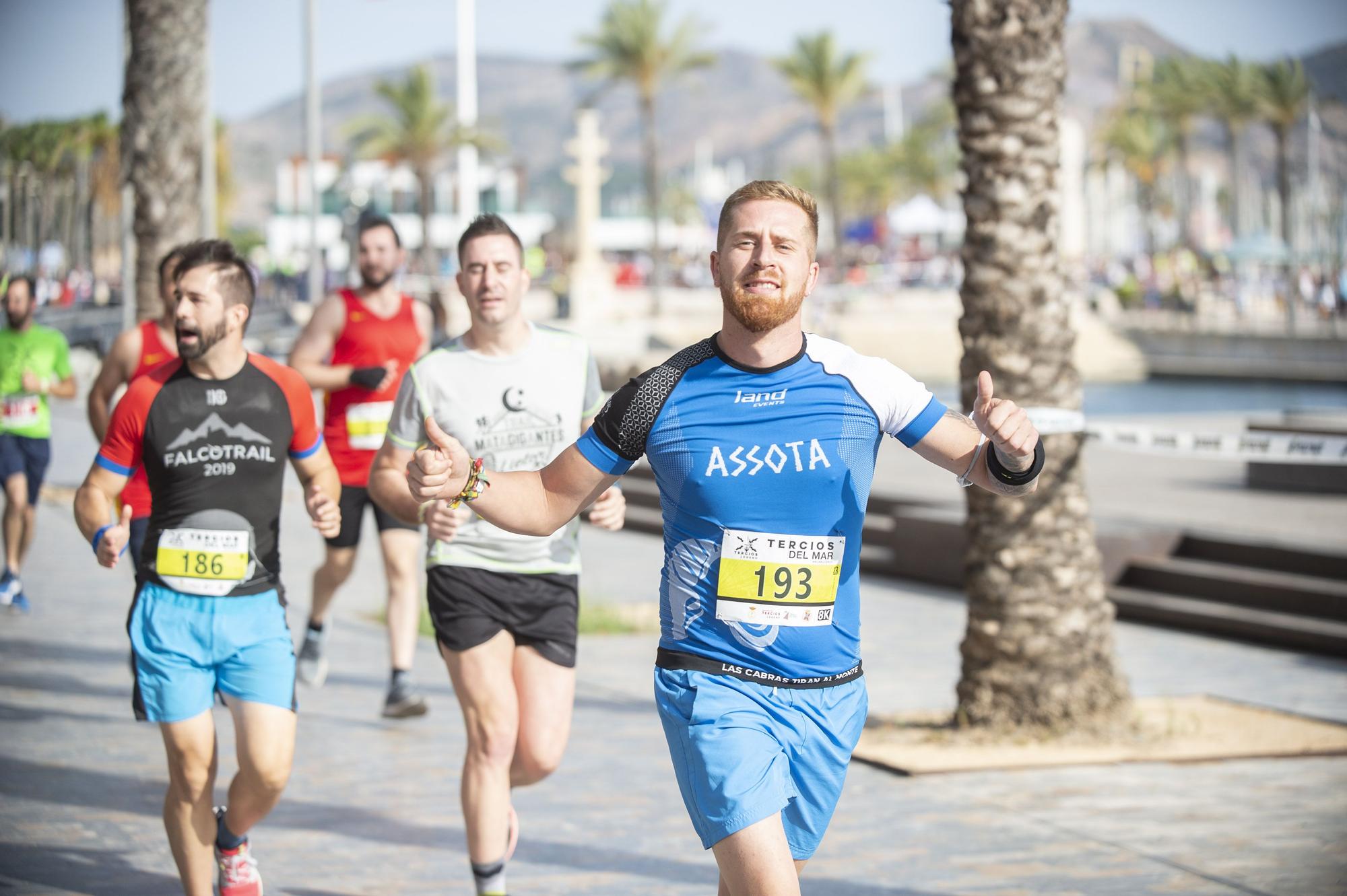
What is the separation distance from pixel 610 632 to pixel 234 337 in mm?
5959

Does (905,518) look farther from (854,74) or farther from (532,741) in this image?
(854,74)

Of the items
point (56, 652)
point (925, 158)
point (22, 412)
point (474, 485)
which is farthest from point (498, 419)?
point (925, 158)

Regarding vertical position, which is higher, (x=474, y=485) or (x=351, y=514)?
(x=474, y=485)

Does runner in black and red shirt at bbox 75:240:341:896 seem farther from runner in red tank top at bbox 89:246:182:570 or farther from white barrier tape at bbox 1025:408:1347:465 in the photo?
white barrier tape at bbox 1025:408:1347:465

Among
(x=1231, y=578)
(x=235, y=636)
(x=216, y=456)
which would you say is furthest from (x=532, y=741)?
(x=1231, y=578)

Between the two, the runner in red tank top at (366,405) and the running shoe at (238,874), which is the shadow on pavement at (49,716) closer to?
the runner in red tank top at (366,405)

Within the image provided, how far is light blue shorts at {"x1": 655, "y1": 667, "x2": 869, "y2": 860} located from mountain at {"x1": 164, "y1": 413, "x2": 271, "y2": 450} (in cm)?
182

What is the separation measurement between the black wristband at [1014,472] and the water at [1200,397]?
25106mm

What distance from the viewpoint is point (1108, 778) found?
7219 mm

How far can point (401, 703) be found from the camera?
827 centimetres

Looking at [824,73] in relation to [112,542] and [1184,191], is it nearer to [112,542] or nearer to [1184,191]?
[1184,191]

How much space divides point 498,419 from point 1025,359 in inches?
125

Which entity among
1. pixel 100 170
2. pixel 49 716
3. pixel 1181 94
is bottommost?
pixel 49 716

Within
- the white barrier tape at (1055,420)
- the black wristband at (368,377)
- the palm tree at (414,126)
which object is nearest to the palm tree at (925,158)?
the palm tree at (414,126)
